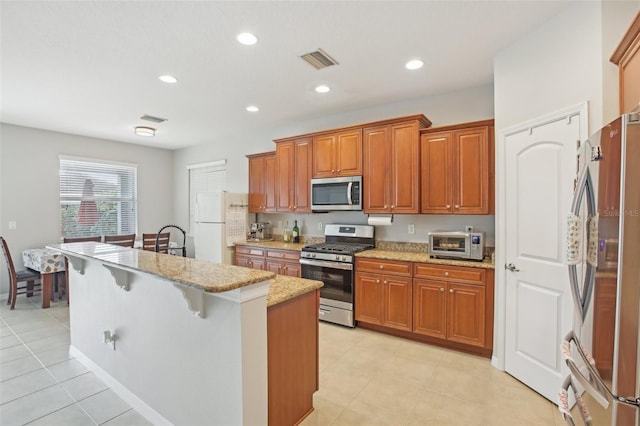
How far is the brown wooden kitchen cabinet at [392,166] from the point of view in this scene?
3418 millimetres

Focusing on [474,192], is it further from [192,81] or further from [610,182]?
[192,81]

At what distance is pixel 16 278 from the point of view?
4281mm

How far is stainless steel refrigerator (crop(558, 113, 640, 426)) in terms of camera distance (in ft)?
3.34

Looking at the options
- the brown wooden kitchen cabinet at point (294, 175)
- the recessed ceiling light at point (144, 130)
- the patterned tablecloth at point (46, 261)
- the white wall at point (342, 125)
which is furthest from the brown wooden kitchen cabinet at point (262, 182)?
the patterned tablecloth at point (46, 261)

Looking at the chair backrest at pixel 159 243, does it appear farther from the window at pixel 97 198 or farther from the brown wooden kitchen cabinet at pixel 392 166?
the brown wooden kitchen cabinet at pixel 392 166

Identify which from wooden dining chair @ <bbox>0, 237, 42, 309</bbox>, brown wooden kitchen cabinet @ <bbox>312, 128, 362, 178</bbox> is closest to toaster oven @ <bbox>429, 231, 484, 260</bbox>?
brown wooden kitchen cabinet @ <bbox>312, 128, 362, 178</bbox>

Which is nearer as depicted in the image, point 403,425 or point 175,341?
point 175,341

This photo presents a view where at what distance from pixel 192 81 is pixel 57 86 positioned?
1.52m

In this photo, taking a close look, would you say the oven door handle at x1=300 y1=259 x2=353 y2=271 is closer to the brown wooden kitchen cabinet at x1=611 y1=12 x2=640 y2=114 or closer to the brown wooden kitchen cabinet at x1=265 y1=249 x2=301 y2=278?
the brown wooden kitchen cabinet at x1=265 y1=249 x2=301 y2=278

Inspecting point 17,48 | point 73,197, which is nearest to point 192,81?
point 17,48

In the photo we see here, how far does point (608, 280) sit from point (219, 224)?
4.60 m

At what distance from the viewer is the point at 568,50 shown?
2.11 m

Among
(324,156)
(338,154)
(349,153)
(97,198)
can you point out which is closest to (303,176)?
(324,156)

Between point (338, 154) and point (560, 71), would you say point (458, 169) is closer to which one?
point (560, 71)
